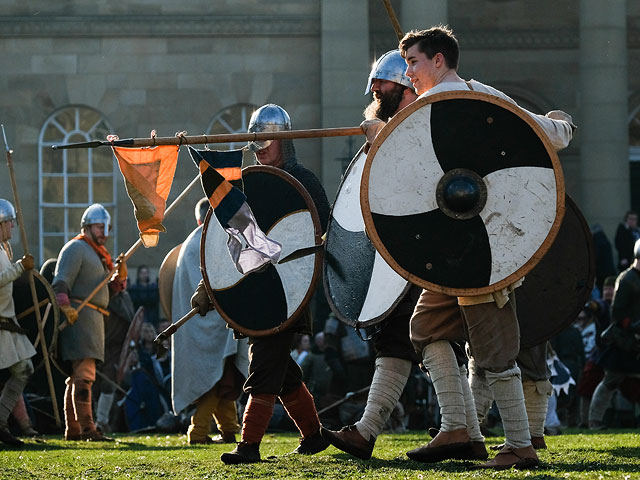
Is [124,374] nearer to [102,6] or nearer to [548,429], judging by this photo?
[548,429]

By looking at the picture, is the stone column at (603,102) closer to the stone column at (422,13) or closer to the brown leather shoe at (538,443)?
the stone column at (422,13)

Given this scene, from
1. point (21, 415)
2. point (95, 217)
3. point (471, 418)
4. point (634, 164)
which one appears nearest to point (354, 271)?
point (471, 418)

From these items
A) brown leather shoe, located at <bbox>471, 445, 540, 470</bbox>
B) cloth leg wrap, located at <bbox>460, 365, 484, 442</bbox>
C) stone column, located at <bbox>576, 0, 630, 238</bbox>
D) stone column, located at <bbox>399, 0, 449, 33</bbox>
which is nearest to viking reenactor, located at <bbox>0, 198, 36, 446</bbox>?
cloth leg wrap, located at <bbox>460, 365, 484, 442</bbox>

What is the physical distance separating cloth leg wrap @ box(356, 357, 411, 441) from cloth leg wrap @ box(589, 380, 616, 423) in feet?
21.1

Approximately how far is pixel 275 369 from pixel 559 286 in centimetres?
157

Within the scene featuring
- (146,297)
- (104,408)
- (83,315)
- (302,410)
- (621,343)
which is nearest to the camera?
(302,410)

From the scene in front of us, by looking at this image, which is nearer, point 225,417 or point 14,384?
point 225,417

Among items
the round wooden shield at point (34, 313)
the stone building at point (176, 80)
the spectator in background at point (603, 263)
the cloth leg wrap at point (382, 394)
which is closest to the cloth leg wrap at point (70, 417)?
the round wooden shield at point (34, 313)

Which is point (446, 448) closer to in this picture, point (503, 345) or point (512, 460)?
point (512, 460)

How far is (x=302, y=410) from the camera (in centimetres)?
790

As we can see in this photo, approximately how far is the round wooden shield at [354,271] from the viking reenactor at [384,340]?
1 cm

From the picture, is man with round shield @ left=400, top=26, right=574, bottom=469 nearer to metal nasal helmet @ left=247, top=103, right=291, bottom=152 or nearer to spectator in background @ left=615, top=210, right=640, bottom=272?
metal nasal helmet @ left=247, top=103, right=291, bottom=152

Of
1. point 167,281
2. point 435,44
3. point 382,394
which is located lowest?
point 382,394

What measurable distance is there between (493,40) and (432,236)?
18.6m
